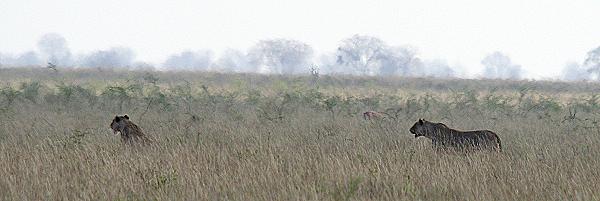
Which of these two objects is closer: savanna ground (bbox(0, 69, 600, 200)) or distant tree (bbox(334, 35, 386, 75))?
savanna ground (bbox(0, 69, 600, 200))

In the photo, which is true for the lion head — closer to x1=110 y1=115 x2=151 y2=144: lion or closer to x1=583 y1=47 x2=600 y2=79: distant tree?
x1=110 y1=115 x2=151 y2=144: lion

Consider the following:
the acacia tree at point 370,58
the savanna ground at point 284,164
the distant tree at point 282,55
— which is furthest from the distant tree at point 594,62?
the savanna ground at point 284,164

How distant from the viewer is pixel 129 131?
9.86m

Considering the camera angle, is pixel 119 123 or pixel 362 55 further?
pixel 362 55

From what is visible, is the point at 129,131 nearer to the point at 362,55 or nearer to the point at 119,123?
the point at 119,123

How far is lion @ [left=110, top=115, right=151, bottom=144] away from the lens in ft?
31.5

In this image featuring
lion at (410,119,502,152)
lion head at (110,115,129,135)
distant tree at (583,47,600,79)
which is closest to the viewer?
lion at (410,119,502,152)

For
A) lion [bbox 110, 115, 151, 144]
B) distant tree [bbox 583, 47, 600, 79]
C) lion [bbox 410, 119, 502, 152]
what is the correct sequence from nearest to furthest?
lion [bbox 410, 119, 502, 152], lion [bbox 110, 115, 151, 144], distant tree [bbox 583, 47, 600, 79]

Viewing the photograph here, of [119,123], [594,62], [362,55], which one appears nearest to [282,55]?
[362,55]

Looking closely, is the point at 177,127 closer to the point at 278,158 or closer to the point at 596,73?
the point at 278,158

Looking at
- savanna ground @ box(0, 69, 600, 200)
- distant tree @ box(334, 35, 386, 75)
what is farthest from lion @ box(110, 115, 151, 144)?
distant tree @ box(334, 35, 386, 75)

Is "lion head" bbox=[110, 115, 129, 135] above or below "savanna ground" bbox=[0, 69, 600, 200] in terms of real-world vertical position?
above

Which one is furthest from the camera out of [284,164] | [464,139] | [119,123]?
[119,123]

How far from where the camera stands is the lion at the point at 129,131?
961 cm
